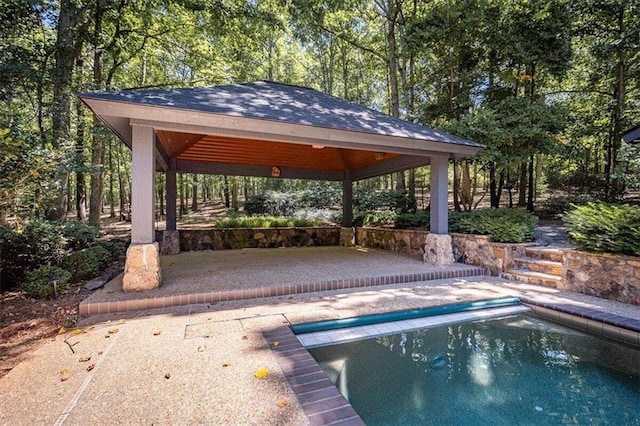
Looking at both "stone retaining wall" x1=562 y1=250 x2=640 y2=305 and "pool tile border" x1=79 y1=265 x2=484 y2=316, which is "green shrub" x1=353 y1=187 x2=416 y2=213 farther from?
"stone retaining wall" x1=562 y1=250 x2=640 y2=305

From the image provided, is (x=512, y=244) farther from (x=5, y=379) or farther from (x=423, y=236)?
(x=5, y=379)

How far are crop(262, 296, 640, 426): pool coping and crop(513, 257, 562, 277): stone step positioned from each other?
154 centimetres

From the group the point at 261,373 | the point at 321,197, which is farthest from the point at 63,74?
the point at 321,197

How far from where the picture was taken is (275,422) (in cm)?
194

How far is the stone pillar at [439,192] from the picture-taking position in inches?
273

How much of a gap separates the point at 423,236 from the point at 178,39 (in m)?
11.1

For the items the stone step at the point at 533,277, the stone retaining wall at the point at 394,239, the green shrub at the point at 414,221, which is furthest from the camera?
the green shrub at the point at 414,221

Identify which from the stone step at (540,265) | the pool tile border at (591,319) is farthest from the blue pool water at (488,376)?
the stone step at (540,265)

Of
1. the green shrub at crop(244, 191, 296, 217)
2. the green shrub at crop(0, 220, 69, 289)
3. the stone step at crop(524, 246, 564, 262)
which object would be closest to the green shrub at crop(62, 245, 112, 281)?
the green shrub at crop(0, 220, 69, 289)

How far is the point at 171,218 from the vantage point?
363 inches

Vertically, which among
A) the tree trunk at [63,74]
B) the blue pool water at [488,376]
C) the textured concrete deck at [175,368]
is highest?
the tree trunk at [63,74]

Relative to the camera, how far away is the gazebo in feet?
15.3

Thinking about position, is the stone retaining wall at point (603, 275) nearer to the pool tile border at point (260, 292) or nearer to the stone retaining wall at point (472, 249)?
the stone retaining wall at point (472, 249)

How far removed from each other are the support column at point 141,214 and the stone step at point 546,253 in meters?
7.13
